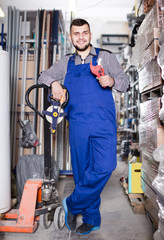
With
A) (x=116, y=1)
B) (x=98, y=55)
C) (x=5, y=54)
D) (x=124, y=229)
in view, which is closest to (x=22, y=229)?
(x=124, y=229)

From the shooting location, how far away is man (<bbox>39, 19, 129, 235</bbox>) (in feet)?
5.87

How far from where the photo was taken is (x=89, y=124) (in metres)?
1.81

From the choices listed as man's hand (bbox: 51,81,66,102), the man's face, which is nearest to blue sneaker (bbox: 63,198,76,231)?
→ man's hand (bbox: 51,81,66,102)

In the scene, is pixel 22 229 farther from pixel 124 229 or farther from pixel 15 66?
pixel 15 66

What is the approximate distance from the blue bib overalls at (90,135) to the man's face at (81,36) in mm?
199

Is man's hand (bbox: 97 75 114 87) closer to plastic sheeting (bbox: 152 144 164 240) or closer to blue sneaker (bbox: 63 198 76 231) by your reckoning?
plastic sheeting (bbox: 152 144 164 240)

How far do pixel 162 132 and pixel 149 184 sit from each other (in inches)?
19.5

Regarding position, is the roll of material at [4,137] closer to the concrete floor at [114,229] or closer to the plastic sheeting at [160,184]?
the concrete floor at [114,229]

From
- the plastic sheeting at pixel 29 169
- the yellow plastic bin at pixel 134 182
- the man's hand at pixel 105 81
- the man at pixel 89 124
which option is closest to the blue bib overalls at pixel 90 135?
the man at pixel 89 124

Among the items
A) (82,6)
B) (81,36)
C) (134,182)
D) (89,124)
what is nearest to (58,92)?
(89,124)

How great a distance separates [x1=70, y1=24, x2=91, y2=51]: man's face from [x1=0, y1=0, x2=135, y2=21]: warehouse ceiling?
3247 mm

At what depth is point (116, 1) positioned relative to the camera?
17.8 feet

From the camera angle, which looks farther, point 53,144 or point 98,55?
point 53,144

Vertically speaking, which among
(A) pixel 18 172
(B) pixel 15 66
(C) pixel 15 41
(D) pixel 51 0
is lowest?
(A) pixel 18 172
